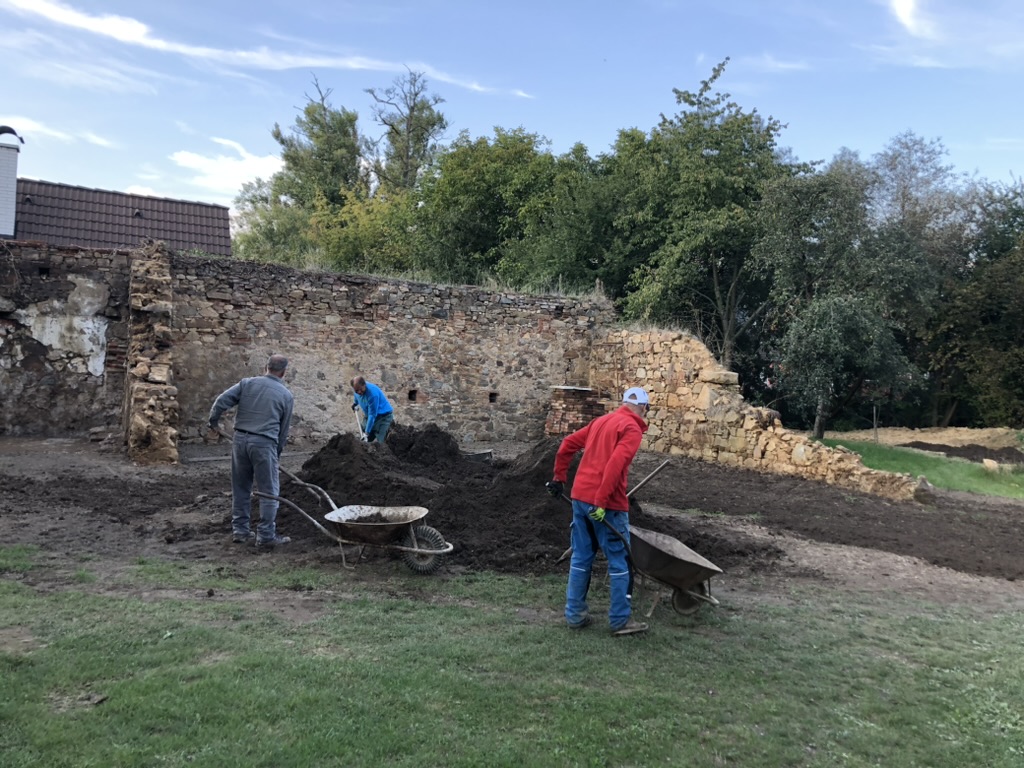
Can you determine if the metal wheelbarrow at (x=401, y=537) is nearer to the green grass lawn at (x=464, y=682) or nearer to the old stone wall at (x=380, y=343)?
the green grass lawn at (x=464, y=682)

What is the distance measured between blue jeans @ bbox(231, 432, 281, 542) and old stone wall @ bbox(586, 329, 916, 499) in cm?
892

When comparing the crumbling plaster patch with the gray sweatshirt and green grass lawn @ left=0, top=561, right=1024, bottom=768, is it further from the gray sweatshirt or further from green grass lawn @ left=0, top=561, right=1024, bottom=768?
green grass lawn @ left=0, top=561, right=1024, bottom=768

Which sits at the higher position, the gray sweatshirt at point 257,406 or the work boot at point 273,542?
the gray sweatshirt at point 257,406

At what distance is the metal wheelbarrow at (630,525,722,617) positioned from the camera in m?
5.11

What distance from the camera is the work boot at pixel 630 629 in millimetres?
4902

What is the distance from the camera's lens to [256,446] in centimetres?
673

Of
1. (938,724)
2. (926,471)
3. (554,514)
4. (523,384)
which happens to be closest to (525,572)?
(554,514)

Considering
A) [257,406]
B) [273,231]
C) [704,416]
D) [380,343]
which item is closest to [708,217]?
[704,416]

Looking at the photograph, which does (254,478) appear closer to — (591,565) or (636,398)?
(591,565)

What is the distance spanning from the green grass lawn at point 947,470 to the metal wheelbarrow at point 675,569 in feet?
33.9

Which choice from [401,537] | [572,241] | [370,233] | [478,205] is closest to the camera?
[401,537]

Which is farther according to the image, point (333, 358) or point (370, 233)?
point (370, 233)

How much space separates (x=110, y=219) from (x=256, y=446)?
18736 mm

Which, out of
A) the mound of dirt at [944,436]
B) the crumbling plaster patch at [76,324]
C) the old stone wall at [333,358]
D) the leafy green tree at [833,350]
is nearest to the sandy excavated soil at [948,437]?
the mound of dirt at [944,436]
